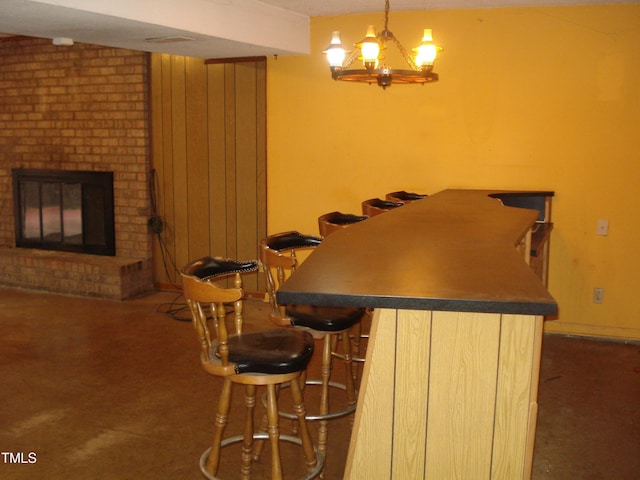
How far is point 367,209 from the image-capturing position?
Result: 166 inches

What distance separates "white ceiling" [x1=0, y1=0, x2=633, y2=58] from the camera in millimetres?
3650

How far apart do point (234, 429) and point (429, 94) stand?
308cm

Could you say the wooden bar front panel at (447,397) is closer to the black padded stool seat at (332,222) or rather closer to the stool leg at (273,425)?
the stool leg at (273,425)

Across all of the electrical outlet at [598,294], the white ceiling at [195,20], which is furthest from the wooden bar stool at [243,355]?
the electrical outlet at [598,294]

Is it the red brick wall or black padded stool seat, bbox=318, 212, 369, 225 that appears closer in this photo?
black padded stool seat, bbox=318, 212, 369, 225

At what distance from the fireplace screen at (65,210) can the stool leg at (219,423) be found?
13.9ft

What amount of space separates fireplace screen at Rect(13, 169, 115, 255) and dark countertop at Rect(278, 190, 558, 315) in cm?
398

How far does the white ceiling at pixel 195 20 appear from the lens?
3.65 metres

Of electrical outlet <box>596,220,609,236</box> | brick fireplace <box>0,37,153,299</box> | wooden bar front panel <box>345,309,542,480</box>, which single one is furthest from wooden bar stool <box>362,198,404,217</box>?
brick fireplace <box>0,37,153,299</box>

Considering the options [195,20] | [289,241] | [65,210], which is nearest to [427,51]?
[289,241]

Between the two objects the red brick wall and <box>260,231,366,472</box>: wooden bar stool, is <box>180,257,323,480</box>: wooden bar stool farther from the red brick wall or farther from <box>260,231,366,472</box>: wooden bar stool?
the red brick wall

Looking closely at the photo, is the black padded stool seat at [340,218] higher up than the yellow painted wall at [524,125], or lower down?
lower down

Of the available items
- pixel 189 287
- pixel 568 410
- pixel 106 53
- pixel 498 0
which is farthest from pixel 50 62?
pixel 568 410

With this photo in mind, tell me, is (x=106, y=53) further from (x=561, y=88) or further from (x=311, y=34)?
(x=561, y=88)
